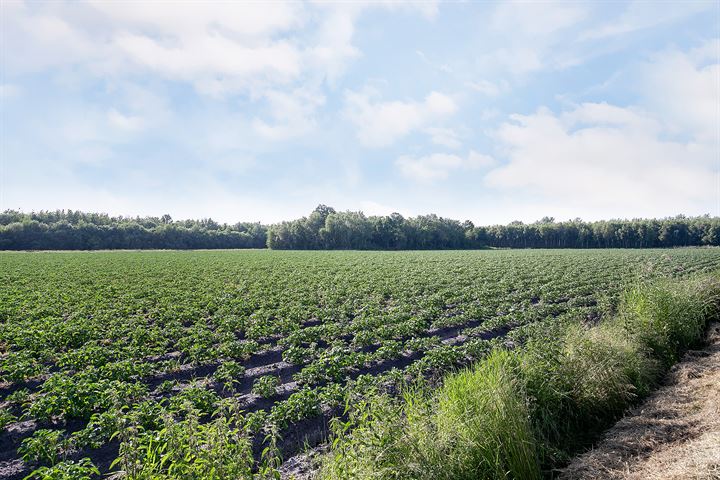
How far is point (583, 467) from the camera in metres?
4.91

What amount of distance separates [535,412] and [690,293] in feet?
29.8

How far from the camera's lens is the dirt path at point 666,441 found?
4.20 metres

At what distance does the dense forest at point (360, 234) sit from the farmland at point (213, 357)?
86291mm

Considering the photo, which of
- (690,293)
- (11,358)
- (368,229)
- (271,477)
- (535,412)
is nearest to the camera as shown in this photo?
(271,477)

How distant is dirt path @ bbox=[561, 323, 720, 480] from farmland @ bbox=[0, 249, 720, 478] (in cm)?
398

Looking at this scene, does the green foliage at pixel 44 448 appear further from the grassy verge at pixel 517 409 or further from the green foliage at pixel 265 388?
the grassy verge at pixel 517 409

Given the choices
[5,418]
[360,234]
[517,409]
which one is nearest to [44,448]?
[5,418]

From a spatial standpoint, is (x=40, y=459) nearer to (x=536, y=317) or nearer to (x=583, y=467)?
(x=583, y=467)

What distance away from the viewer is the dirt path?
4195 millimetres

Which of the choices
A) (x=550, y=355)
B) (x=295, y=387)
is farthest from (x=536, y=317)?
(x=295, y=387)

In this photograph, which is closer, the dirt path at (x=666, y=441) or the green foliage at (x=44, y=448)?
the dirt path at (x=666, y=441)

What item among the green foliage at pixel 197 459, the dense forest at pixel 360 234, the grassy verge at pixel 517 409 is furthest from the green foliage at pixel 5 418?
the dense forest at pixel 360 234

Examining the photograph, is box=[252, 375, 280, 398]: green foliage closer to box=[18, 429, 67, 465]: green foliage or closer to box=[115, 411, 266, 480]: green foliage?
box=[18, 429, 67, 465]: green foliage

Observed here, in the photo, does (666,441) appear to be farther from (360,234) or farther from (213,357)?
(360,234)
